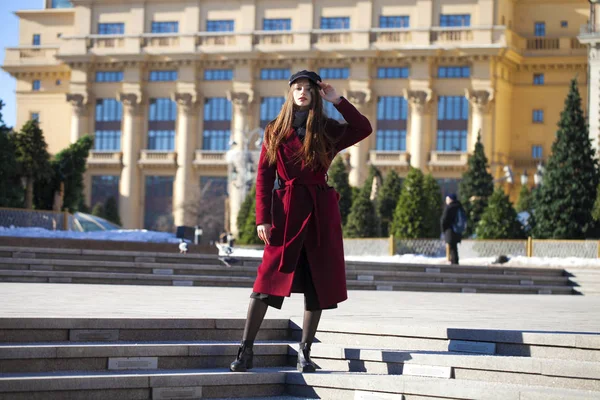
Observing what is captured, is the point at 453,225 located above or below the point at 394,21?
below

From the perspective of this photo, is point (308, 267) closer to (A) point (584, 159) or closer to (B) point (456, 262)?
(B) point (456, 262)

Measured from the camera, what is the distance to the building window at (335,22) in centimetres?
7744

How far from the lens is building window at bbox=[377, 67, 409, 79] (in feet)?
250

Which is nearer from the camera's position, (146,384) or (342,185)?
(146,384)

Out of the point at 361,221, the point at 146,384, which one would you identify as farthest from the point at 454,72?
the point at 146,384

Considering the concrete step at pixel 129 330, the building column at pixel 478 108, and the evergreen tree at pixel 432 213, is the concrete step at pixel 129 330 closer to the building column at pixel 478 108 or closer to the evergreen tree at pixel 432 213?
the evergreen tree at pixel 432 213

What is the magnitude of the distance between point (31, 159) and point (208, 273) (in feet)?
39.7

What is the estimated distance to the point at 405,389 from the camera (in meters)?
7.87

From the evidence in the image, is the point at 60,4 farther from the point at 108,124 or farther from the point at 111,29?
the point at 108,124

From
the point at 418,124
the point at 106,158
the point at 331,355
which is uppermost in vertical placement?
the point at 418,124

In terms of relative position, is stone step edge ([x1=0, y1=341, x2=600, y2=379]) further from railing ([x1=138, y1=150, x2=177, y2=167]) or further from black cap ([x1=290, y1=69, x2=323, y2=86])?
railing ([x1=138, y1=150, x2=177, y2=167])

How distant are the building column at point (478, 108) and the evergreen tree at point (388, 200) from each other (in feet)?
93.1

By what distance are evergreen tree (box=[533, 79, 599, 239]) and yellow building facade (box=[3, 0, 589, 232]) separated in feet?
111

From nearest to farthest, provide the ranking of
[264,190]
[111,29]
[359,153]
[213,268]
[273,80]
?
[264,190] → [213,268] → [359,153] → [273,80] → [111,29]
